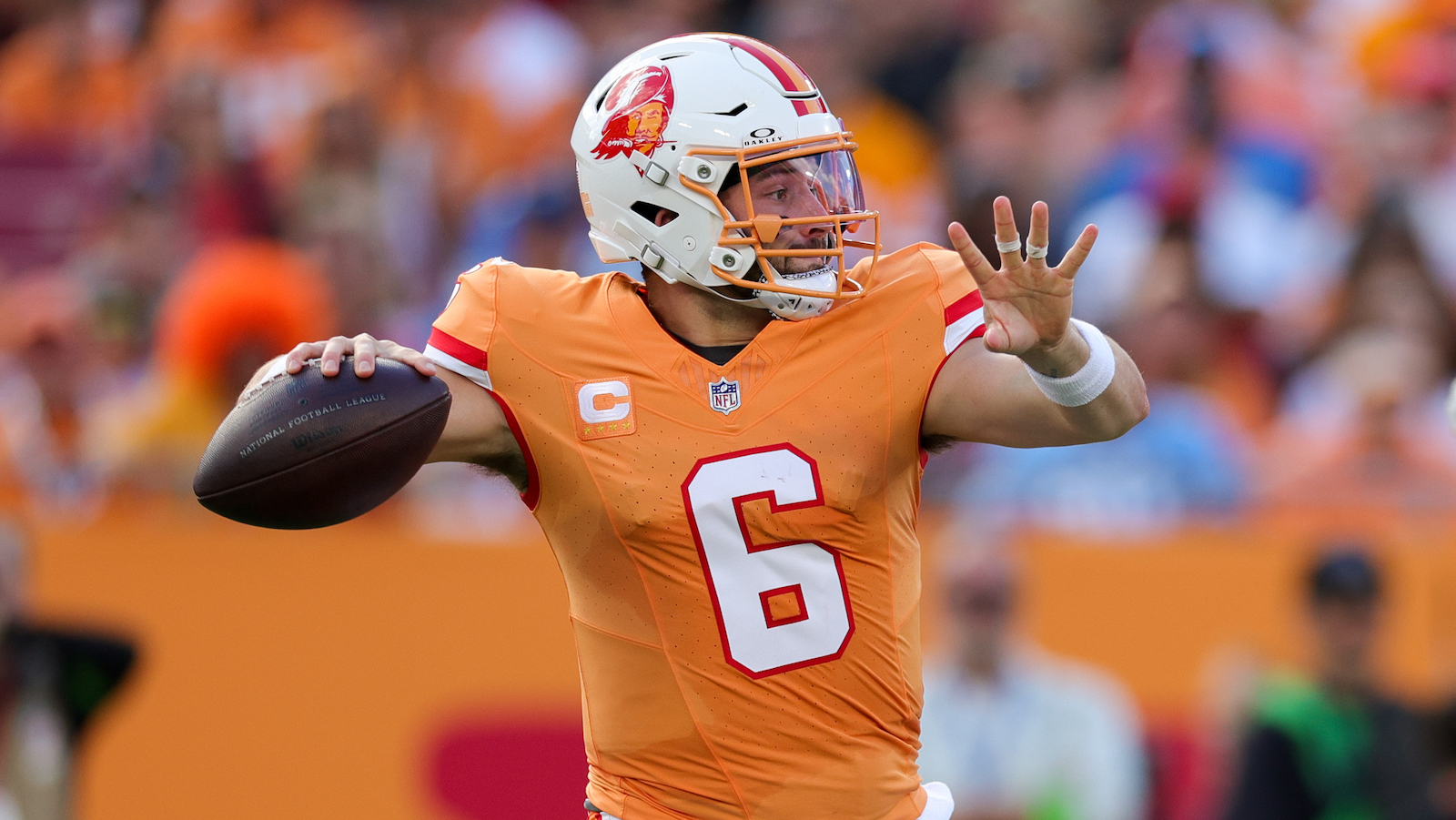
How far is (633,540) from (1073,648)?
9.66ft

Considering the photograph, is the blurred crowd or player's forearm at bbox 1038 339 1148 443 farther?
the blurred crowd

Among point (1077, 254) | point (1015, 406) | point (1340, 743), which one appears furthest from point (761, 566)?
point (1340, 743)

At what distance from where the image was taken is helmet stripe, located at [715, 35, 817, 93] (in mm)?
3309

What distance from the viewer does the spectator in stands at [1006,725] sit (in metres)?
5.23

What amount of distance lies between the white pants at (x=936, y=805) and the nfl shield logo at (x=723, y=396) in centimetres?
72

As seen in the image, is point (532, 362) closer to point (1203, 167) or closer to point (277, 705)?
point (277, 705)

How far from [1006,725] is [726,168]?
2546 mm

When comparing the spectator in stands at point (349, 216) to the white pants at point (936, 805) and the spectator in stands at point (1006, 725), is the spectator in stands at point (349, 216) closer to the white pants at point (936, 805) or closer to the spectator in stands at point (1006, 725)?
the spectator in stands at point (1006, 725)

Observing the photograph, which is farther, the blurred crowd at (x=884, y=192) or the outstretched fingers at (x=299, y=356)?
the blurred crowd at (x=884, y=192)

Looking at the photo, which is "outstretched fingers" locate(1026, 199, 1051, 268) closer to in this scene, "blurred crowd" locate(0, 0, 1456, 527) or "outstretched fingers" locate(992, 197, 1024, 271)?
"outstretched fingers" locate(992, 197, 1024, 271)

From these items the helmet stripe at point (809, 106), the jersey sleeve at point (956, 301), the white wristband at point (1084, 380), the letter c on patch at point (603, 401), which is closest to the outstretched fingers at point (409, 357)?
the letter c on patch at point (603, 401)

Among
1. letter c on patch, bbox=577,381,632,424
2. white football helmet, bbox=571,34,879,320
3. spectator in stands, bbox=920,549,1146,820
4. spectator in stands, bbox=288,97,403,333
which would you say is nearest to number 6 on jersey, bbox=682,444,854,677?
letter c on patch, bbox=577,381,632,424

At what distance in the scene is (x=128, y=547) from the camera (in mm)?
6082

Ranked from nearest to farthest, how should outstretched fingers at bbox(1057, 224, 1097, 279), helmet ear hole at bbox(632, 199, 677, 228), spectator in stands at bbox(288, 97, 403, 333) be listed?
outstretched fingers at bbox(1057, 224, 1097, 279) < helmet ear hole at bbox(632, 199, 677, 228) < spectator in stands at bbox(288, 97, 403, 333)
